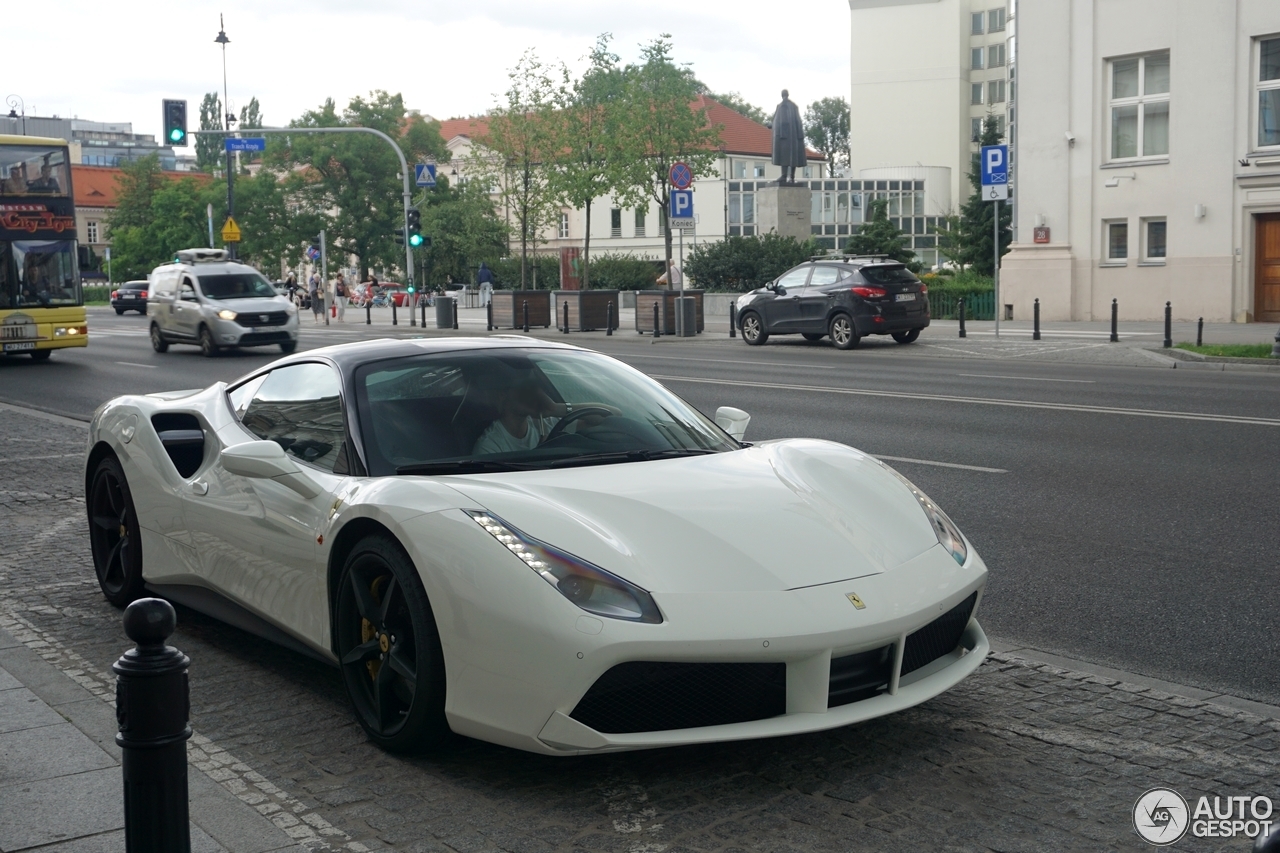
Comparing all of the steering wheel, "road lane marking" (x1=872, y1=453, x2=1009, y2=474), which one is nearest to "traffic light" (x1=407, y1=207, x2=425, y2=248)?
"road lane marking" (x1=872, y1=453, x2=1009, y2=474)

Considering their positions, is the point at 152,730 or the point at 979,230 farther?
the point at 979,230

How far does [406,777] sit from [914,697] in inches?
58.3

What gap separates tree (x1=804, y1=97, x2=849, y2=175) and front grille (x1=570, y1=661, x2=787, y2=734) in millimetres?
139744

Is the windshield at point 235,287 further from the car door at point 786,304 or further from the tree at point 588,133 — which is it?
the tree at point 588,133

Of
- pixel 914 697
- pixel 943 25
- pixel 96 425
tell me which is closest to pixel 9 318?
pixel 96 425

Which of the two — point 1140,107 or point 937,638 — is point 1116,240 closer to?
point 1140,107

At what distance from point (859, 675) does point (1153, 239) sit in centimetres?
3185

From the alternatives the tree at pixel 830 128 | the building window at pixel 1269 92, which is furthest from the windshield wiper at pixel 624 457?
the tree at pixel 830 128

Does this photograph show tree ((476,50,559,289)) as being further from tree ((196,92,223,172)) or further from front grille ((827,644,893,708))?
tree ((196,92,223,172))

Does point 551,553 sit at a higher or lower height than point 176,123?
lower

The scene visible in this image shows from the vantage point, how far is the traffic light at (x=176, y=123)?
117 feet

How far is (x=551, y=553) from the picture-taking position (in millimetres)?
3848

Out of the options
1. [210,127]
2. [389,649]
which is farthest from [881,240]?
[210,127]
